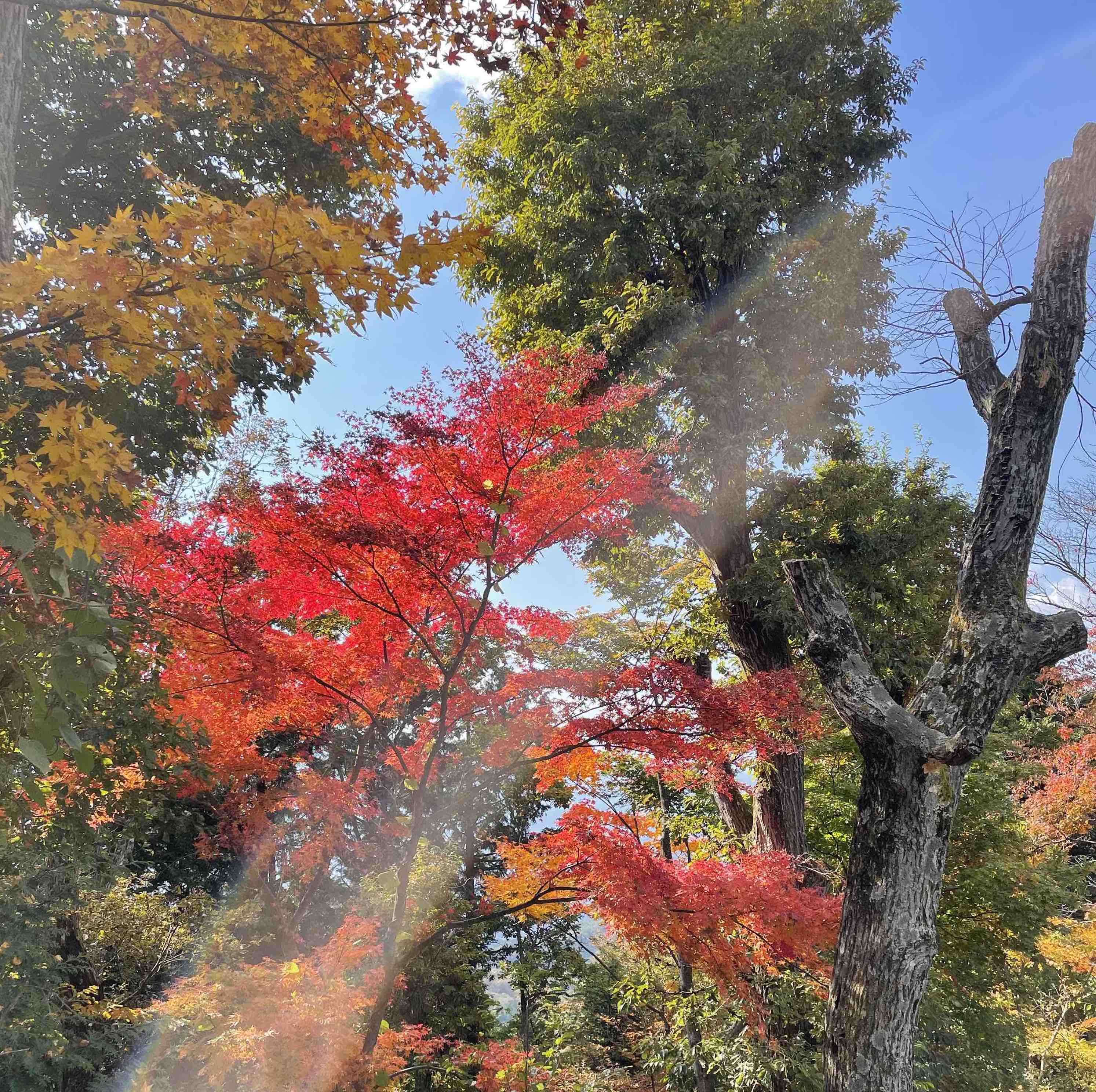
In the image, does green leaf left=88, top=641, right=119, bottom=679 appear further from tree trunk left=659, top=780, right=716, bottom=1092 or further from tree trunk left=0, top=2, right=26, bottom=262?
tree trunk left=659, top=780, right=716, bottom=1092

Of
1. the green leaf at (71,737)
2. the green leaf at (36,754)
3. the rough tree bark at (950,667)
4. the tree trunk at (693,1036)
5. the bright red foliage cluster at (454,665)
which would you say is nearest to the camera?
the green leaf at (36,754)

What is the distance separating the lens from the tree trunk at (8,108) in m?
1.91

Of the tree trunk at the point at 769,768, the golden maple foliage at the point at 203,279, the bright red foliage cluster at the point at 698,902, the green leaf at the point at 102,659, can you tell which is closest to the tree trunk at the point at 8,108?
the golden maple foliage at the point at 203,279

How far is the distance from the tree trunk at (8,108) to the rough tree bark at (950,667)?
367cm

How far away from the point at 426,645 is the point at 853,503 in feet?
15.8

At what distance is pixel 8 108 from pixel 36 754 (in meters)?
1.90

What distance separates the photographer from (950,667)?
372 cm

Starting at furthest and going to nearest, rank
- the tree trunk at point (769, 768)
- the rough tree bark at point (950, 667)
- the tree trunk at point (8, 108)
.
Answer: the tree trunk at point (769, 768), the rough tree bark at point (950, 667), the tree trunk at point (8, 108)

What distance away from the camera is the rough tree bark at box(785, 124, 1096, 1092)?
3.37 metres

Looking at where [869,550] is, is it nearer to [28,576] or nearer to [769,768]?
[769,768]

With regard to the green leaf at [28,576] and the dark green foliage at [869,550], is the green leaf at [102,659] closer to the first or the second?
the green leaf at [28,576]

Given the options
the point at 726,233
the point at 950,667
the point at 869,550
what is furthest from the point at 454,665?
the point at 726,233

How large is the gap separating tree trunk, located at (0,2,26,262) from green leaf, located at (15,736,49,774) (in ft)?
4.59

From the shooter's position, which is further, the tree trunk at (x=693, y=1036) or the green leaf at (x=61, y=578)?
the tree trunk at (x=693, y=1036)
